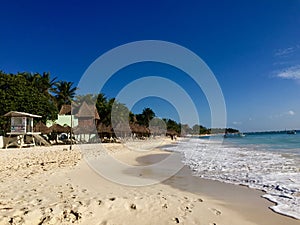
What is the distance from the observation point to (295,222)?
12.0 feet

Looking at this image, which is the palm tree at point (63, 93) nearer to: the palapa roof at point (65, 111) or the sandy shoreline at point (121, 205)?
the palapa roof at point (65, 111)

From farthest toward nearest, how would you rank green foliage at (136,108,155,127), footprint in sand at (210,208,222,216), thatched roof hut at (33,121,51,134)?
green foliage at (136,108,155,127) < thatched roof hut at (33,121,51,134) < footprint in sand at (210,208,222,216)

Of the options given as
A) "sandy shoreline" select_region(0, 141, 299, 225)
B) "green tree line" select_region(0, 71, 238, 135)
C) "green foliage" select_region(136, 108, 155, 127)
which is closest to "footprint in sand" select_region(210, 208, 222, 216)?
"sandy shoreline" select_region(0, 141, 299, 225)

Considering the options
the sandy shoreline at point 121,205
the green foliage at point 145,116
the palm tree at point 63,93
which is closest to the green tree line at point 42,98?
the palm tree at point 63,93

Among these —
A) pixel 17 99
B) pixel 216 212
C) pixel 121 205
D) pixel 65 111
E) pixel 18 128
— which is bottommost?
pixel 216 212

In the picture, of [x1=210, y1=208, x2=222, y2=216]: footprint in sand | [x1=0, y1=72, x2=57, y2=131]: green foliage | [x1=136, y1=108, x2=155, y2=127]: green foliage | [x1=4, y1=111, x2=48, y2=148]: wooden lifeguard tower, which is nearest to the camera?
[x1=210, y1=208, x2=222, y2=216]: footprint in sand

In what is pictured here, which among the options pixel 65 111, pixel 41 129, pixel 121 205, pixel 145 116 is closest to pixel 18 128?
pixel 41 129

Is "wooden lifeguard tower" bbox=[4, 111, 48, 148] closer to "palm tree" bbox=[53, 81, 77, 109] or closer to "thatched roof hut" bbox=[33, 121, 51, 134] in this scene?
"thatched roof hut" bbox=[33, 121, 51, 134]

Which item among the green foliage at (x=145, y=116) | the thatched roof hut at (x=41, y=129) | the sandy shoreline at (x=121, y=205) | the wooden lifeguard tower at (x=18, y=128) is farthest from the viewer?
Answer: the green foliage at (x=145, y=116)

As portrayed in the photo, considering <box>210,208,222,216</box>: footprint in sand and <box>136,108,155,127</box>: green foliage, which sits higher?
<box>136,108,155,127</box>: green foliage

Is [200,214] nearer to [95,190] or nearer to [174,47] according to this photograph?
[95,190]

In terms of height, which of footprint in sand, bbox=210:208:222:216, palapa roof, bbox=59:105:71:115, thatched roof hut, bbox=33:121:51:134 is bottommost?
footprint in sand, bbox=210:208:222:216

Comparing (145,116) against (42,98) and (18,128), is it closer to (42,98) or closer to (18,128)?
(42,98)

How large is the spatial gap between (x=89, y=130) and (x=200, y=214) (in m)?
25.0
